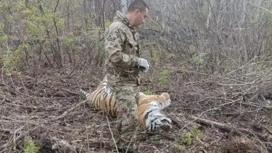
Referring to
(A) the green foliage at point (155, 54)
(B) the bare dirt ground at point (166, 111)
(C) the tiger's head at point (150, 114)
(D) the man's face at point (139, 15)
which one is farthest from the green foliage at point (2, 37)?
(D) the man's face at point (139, 15)

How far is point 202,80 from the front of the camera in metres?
8.09

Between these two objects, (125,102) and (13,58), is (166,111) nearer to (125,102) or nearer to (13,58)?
(125,102)

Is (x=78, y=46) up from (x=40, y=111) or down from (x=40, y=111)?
up

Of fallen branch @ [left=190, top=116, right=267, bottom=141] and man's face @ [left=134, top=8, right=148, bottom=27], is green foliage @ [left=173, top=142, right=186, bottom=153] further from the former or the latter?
man's face @ [left=134, top=8, right=148, bottom=27]

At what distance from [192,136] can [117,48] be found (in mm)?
1701

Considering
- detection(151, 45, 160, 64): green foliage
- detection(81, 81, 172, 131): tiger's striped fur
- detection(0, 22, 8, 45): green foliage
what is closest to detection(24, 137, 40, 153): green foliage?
detection(81, 81, 172, 131): tiger's striped fur

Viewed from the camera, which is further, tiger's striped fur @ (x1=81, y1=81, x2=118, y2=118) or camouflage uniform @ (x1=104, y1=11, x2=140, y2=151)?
tiger's striped fur @ (x1=81, y1=81, x2=118, y2=118)

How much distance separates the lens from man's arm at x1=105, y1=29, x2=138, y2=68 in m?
5.12

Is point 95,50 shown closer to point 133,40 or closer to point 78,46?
point 78,46

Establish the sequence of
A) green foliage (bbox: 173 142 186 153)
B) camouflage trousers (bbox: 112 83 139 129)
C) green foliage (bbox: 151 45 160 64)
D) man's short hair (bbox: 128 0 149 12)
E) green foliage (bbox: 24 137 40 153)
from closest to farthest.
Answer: green foliage (bbox: 24 137 40 153) < man's short hair (bbox: 128 0 149 12) < camouflage trousers (bbox: 112 83 139 129) < green foliage (bbox: 173 142 186 153) < green foliage (bbox: 151 45 160 64)

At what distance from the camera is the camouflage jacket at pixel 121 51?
16.9ft

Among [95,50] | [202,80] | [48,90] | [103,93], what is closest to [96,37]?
[95,50]

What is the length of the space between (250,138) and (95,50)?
4.57 m

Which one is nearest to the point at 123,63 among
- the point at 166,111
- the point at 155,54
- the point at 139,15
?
the point at 139,15
